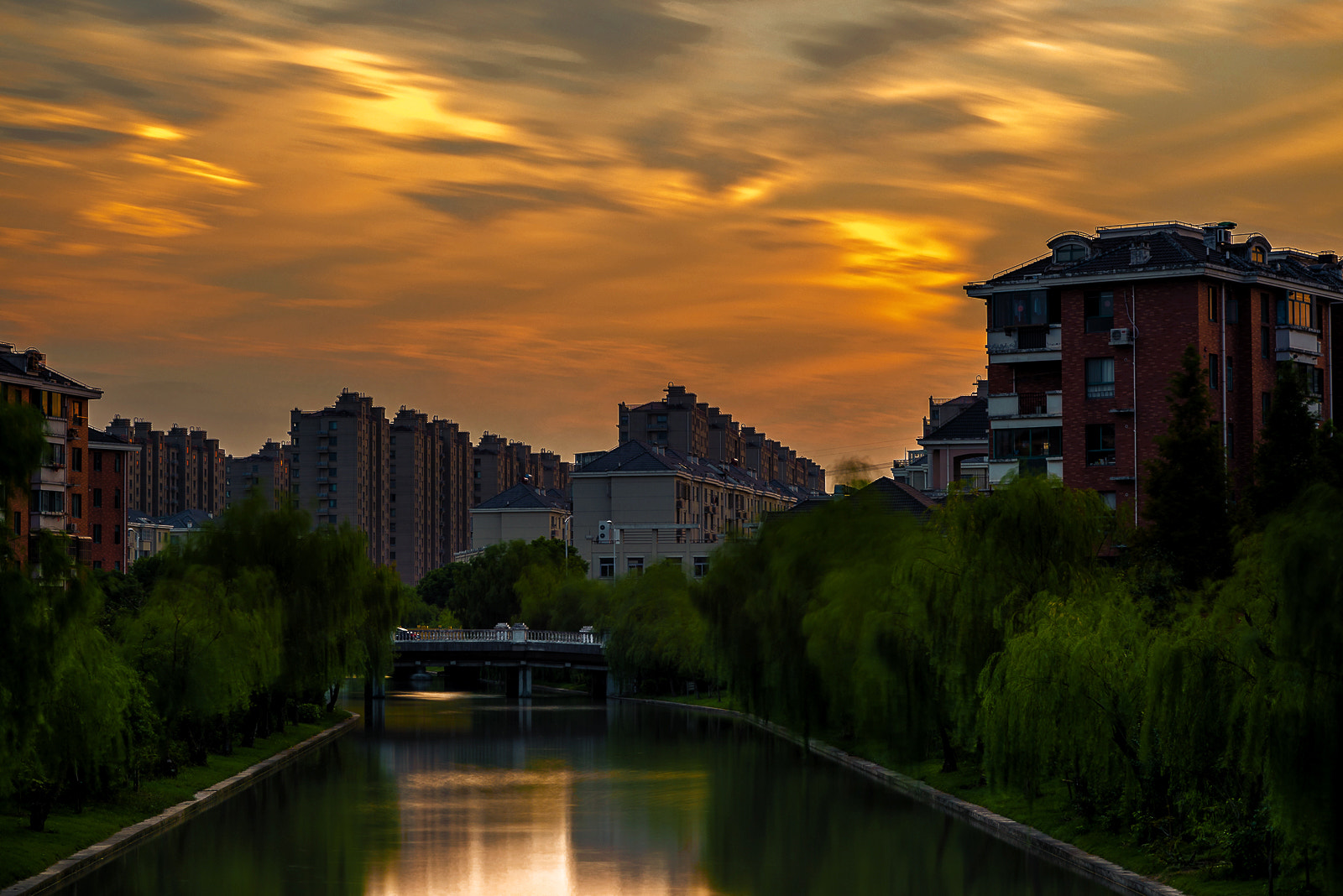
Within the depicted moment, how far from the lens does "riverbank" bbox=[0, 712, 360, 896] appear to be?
2845cm

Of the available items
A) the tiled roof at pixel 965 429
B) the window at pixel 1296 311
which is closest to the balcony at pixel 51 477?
the tiled roof at pixel 965 429

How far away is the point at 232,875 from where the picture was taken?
30344 mm

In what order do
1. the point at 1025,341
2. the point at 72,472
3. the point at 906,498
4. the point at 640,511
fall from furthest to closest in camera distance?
the point at 640,511 < the point at 72,472 < the point at 906,498 < the point at 1025,341

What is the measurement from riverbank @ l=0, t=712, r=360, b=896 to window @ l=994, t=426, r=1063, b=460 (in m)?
27.5

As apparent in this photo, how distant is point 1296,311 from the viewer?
200 feet

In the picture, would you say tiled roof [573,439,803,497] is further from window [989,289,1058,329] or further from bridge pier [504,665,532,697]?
window [989,289,1058,329]

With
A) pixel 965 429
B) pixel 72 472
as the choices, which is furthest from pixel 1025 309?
pixel 72 472

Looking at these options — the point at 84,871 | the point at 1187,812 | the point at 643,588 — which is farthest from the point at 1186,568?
the point at 643,588

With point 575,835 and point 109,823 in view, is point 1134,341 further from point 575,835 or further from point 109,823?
point 109,823

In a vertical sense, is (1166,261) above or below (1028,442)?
above

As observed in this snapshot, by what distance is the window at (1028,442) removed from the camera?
204ft

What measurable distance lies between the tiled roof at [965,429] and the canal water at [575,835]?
22623 mm

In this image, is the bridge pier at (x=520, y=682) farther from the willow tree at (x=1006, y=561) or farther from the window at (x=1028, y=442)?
the willow tree at (x=1006, y=561)

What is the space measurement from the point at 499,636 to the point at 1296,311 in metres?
49.6
